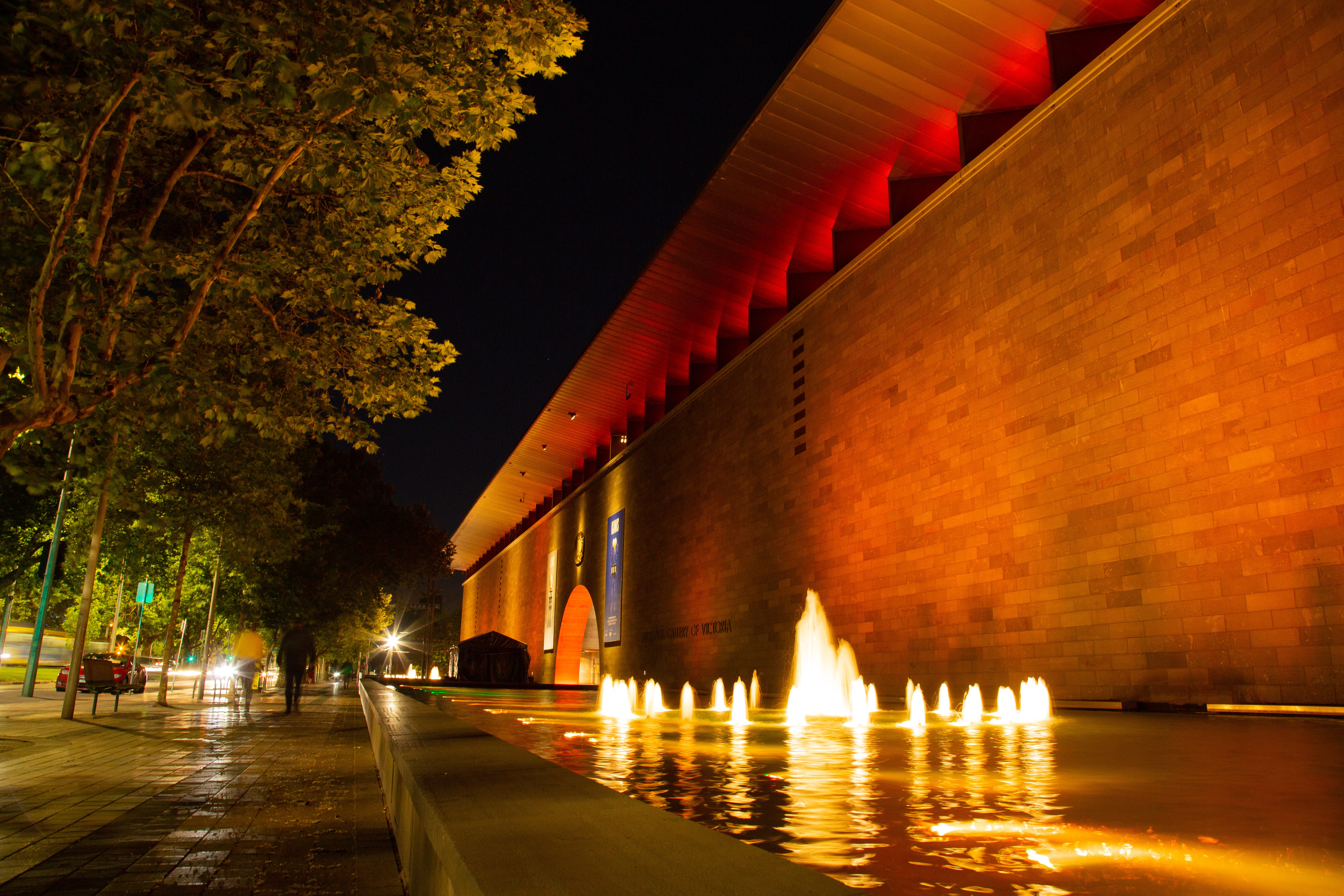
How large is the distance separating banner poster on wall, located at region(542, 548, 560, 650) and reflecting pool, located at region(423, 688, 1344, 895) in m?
29.8

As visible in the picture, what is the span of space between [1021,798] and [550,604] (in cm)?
3531

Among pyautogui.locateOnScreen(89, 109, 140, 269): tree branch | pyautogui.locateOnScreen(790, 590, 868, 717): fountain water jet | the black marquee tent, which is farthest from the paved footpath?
the black marquee tent

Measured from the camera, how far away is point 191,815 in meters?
4.48

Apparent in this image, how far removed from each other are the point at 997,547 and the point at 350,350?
347 inches

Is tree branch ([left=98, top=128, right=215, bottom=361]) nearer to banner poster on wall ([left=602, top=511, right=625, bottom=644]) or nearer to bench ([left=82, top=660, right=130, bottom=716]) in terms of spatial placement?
bench ([left=82, top=660, right=130, bottom=716])

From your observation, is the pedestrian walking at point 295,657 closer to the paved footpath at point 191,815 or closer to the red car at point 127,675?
the paved footpath at point 191,815

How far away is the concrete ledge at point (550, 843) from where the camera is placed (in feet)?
4.97

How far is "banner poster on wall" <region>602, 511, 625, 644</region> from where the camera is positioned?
28109 millimetres

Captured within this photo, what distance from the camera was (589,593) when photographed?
3256cm

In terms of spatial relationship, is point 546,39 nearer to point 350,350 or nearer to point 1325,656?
point 350,350

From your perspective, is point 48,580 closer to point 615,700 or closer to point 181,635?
point 615,700

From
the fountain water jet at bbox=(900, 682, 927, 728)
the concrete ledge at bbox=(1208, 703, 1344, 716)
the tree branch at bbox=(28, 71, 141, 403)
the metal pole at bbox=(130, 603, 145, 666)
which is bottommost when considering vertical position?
the fountain water jet at bbox=(900, 682, 927, 728)

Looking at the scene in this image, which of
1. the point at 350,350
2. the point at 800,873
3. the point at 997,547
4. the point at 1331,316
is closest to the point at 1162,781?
the point at 800,873

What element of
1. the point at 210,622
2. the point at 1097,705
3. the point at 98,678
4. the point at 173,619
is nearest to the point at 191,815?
the point at 1097,705
